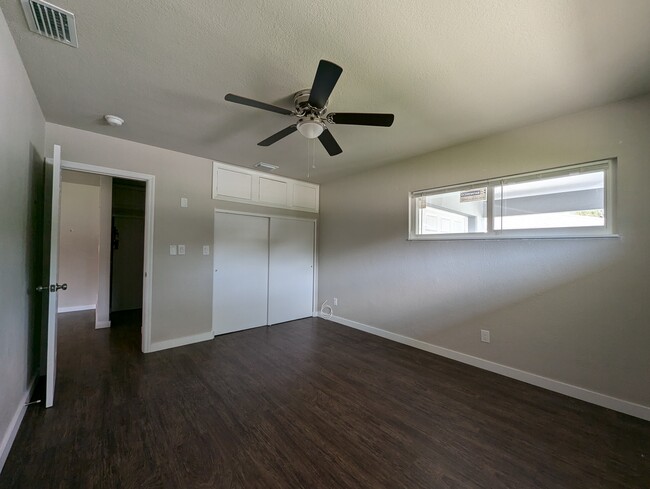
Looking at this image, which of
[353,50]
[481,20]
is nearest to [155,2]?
[353,50]

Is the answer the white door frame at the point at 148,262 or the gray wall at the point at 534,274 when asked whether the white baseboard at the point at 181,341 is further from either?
the gray wall at the point at 534,274

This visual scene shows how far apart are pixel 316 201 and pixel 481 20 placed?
3.77 meters

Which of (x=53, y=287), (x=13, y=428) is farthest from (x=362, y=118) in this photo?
(x=13, y=428)

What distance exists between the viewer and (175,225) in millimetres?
3459

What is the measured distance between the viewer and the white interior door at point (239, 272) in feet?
12.8

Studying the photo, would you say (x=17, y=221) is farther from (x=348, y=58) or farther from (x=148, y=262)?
(x=348, y=58)

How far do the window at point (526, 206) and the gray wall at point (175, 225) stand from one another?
3.00 metres

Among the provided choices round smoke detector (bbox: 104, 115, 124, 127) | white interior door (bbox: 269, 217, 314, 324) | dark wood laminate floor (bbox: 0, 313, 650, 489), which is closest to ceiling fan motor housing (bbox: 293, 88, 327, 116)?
round smoke detector (bbox: 104, 115, 124, 127)

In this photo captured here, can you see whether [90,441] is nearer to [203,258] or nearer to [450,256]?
[203,258]

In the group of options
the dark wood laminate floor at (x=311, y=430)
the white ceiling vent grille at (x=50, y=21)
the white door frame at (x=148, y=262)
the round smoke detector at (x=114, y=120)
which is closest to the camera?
the white ceiling vent grille at (x=50, y=21)

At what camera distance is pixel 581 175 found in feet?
8.00

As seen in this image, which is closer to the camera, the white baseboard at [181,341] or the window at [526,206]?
the window at [526,206]

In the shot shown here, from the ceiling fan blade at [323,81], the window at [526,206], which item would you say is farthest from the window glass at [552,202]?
the ceiling fan blade at [323,81]

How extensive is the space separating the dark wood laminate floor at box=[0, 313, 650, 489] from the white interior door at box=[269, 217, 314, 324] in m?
1.56
